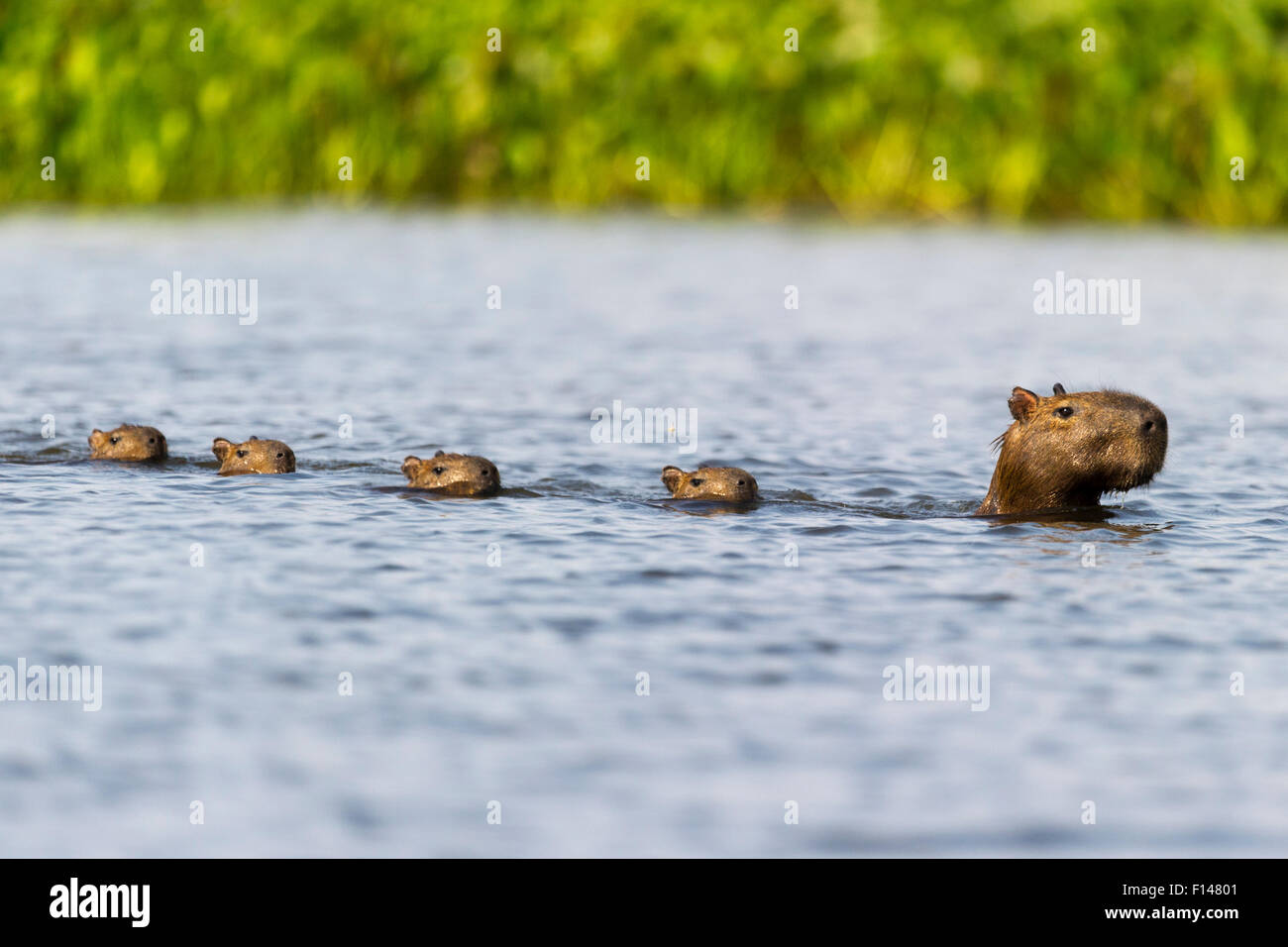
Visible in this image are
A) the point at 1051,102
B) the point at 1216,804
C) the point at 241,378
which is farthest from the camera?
the point at 1051,102

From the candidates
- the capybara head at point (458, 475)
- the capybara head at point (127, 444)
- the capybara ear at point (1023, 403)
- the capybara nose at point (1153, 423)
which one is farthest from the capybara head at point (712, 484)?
the capybara head at point (127, 444)

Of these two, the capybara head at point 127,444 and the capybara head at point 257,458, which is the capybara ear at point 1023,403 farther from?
the capybara head at point 127,444

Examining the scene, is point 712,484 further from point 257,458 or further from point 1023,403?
point 257,458

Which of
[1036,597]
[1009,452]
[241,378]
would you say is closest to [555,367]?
[241,378]

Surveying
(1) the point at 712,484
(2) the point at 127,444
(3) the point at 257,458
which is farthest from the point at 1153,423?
(2) the point at 127,444

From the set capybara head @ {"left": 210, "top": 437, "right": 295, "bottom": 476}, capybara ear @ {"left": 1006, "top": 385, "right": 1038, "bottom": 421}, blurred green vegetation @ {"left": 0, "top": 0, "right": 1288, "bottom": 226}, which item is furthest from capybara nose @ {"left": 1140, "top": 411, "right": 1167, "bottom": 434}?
blurred green vegetation @ {"left": 0, "top": 0, "right": 1288, "bottom": 226}

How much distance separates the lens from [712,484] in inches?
532

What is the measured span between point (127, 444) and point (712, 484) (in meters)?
4.53

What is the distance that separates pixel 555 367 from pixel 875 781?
13.5 meters

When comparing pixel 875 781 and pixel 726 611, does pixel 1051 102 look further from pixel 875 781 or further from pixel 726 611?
pixel 875 781

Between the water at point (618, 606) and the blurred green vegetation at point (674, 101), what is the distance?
927 centimetres

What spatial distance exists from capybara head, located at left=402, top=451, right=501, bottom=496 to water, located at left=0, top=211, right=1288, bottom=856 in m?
0.27

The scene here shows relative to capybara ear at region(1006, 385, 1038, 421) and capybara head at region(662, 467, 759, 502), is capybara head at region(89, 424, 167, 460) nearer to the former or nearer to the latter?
capybara head at region(662, 467, 759, 502)

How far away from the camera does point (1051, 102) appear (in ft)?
106
